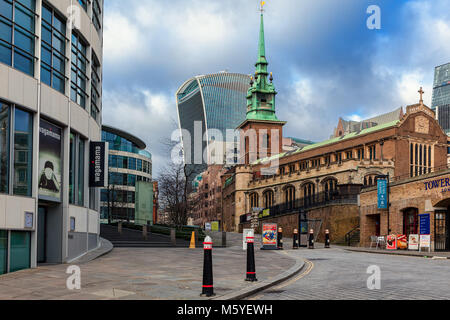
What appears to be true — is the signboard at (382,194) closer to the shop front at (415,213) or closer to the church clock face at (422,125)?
the shop front at (415,213)

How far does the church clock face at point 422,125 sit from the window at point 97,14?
4326 cm

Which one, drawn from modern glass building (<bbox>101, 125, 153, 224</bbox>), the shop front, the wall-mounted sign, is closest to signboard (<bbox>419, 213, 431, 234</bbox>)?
the shop front

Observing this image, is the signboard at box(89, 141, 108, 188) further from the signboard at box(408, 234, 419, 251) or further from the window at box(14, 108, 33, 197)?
the signboard at box(408, 234, 419, 251)

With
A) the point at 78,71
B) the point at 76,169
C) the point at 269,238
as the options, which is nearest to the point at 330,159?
the point at 269,238

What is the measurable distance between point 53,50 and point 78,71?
2.96 metres

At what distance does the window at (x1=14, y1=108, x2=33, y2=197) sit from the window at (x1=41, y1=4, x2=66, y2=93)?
2.33m

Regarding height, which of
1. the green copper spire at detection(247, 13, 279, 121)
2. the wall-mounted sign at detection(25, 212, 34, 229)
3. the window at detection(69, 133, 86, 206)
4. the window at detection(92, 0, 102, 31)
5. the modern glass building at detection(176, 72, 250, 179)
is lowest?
the wall-mounted sign at detection(25, 212, 34, 229)

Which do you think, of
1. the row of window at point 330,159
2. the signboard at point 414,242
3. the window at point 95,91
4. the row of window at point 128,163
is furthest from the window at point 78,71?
the row of window at point 128,163

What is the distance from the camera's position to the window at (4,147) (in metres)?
13.6

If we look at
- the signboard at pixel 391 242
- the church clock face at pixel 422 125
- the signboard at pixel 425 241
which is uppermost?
the church clock face at pixel 422 125

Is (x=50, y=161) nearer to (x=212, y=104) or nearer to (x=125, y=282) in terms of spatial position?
(x=125, y=282)

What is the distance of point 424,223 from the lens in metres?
29.3

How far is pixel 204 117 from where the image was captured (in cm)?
19062

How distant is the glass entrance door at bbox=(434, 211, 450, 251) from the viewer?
2936 centimetres
